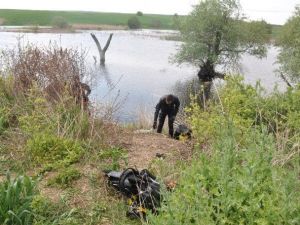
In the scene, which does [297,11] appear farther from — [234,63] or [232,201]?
[232,201]

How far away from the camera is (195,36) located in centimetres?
3872

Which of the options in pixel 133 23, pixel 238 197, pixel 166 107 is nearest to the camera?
pixel 238 197

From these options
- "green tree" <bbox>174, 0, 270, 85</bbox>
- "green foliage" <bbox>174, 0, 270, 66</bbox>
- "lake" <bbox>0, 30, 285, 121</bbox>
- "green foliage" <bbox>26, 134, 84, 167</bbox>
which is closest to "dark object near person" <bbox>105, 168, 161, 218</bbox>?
"green foliage" <bbox>26, 134, 84, 167</bbox>

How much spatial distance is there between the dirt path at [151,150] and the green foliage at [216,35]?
29.4 meters

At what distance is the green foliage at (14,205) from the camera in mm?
4711

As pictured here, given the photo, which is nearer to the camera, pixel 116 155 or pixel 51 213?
pixel 51 213

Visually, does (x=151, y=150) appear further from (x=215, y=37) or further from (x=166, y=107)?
(x=215, y=37)

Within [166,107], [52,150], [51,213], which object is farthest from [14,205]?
[166,107]

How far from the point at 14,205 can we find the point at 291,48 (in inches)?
1152

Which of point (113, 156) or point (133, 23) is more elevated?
point (133, 23)

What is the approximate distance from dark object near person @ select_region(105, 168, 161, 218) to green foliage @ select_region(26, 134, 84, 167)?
3.57ft

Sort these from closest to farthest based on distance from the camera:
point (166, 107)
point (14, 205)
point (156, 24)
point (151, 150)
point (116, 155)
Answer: point (14, 205) < point (116, 155) < point (151, 150) < point (166, 107) < point (156, 24)

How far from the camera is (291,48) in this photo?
31.2m

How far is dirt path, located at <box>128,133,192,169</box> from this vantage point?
713cm
